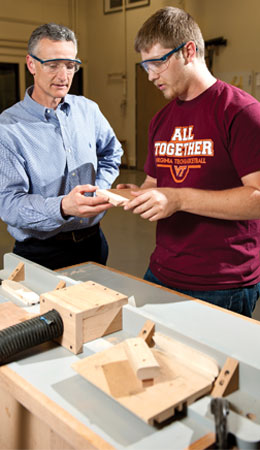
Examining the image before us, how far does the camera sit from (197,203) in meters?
1.58

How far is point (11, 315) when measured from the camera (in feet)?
5.00

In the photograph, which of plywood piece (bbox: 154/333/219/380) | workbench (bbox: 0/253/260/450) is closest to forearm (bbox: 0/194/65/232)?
workbench (bbox: 0/253/260/450)

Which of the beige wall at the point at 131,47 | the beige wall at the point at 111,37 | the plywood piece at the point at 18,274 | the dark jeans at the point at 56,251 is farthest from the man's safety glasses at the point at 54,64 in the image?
the beige wall at the point at 111,37

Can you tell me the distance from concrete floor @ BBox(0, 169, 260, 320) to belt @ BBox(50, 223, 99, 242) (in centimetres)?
179

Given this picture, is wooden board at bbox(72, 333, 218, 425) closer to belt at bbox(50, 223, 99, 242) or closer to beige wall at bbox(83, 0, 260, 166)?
belt at bbox(50, 223, 99, 242)

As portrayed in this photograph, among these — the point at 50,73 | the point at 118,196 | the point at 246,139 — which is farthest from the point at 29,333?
the point at 50,73

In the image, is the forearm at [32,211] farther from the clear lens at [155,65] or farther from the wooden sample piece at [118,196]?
the clear lens at [155,65]

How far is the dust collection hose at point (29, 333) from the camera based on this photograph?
1.22 meters

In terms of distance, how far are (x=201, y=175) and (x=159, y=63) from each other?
17.2 inches

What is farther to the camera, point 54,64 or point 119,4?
point 119,4

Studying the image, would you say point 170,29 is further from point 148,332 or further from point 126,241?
point 126,241

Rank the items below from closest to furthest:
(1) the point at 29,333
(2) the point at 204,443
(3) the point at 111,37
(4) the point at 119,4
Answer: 1. (2) the point at 204,443
2. (1) the point at 29,333
3. (4) the point at 119,4
4. (3) the point at 111,37

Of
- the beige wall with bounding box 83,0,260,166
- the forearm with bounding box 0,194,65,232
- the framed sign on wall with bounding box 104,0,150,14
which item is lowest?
the forearm with bounding box 0,194,65,232

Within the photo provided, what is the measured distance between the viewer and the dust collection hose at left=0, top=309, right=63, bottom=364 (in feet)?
4.00
